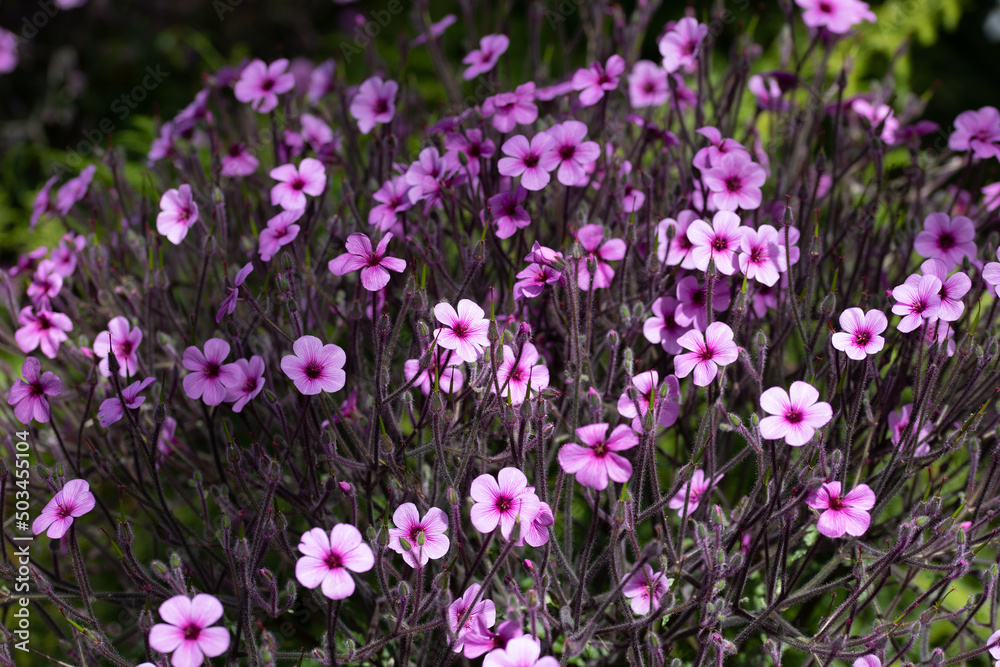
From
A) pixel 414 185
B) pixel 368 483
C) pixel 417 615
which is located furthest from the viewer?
pixel 414 185

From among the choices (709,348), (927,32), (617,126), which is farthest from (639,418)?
(927,32)

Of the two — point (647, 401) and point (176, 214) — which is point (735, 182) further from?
point (176, 214)

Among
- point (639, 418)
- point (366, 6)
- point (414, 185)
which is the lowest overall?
point (366, 6)

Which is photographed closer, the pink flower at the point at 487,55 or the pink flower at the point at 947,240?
the pink flower at the point at 947,240

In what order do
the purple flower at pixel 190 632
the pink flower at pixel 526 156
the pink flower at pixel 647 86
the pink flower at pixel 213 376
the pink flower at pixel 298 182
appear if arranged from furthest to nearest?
the pink flower at pixel 647 86
the pink flower at pixel 298 182
the pink flower at pixel 526 156
the pink flower at pixel 213 376
the purple flower at pixel 190 632

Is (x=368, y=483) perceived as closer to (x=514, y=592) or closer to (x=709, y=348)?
(x=514, y=592)

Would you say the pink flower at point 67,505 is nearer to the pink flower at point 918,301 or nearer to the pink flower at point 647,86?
the pink flower at point 918,301

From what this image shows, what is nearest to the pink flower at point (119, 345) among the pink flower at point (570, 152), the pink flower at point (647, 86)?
the pink flower at point (570, 152)
